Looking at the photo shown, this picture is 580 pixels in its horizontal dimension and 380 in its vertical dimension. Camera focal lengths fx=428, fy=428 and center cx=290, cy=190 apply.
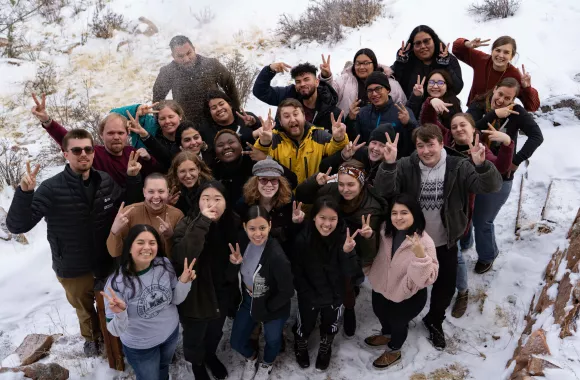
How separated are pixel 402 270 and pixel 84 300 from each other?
292 centimetres

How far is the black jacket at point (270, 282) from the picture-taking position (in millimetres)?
3561

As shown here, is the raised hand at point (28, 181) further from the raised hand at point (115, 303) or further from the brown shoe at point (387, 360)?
the brown shoe at point (387, 360)

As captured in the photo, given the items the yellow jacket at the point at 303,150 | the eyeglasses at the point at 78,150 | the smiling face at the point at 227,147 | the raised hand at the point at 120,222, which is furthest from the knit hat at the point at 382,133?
the eyeglasses at the point at 78,150

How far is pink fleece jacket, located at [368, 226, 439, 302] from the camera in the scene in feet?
11.3

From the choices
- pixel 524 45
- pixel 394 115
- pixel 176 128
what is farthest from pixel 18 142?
pixel 524 45

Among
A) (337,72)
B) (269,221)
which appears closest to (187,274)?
(269,221)

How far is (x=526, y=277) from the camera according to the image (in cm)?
468

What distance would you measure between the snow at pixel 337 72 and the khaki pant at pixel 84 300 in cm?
30

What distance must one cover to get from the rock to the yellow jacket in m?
2.92

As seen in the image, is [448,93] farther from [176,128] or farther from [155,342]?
[155,342]

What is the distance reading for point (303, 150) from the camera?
4277 millimetres

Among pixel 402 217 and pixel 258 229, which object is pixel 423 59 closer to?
pixel 402 217

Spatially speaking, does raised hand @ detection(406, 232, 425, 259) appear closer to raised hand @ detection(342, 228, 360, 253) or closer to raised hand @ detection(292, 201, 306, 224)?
raised hand @ detection(342, 228, 360, 253)

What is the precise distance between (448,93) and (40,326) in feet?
17.0
